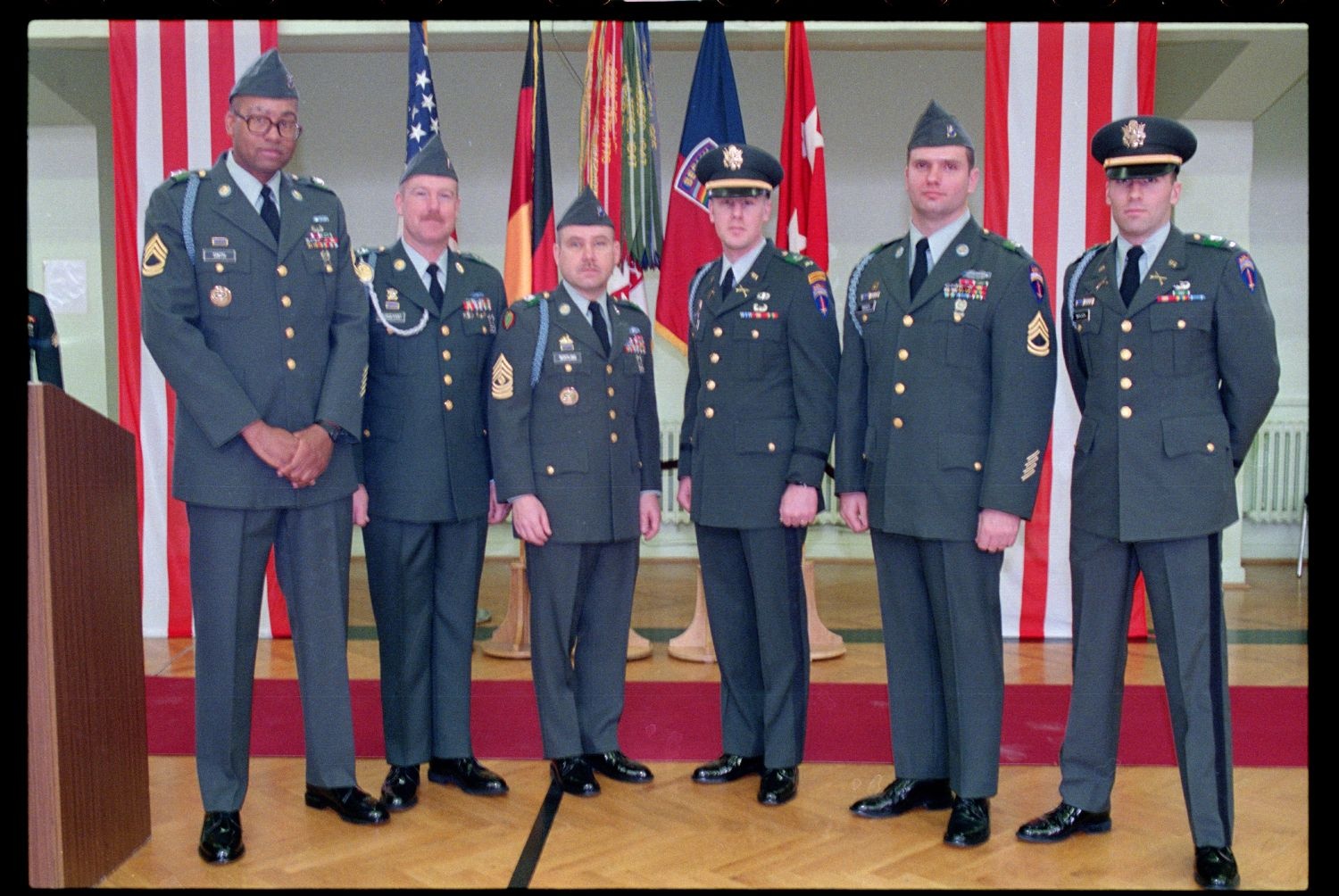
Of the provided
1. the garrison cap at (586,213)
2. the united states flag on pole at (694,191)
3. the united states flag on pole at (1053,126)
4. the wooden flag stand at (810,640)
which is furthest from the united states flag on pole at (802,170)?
the garrison cap at (586,213)

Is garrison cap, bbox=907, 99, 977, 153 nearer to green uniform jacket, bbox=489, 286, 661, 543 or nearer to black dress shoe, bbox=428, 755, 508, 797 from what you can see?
green uniform jacket, bbox=489, 286, 661, 543

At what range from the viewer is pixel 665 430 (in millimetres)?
6828

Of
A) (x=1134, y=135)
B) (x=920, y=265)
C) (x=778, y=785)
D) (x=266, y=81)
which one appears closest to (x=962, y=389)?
(x=920, y=265)

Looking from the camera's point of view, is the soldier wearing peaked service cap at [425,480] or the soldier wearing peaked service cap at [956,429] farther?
the soldier wearing peaked service cap at [425,480]

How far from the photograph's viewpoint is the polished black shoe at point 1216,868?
2.40 metres

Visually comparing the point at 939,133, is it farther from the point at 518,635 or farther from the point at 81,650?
the point at 518,635

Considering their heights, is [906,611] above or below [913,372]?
below

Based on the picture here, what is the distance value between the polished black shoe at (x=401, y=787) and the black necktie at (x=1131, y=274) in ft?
6.60

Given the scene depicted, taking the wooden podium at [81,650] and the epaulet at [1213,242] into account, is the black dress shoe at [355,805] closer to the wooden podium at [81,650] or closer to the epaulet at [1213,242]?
the wooden podium at [81,650]

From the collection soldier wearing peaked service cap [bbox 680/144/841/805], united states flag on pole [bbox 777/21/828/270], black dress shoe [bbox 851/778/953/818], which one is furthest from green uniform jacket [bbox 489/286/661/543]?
united states flag on pole [bbox 777/21/828/270]
